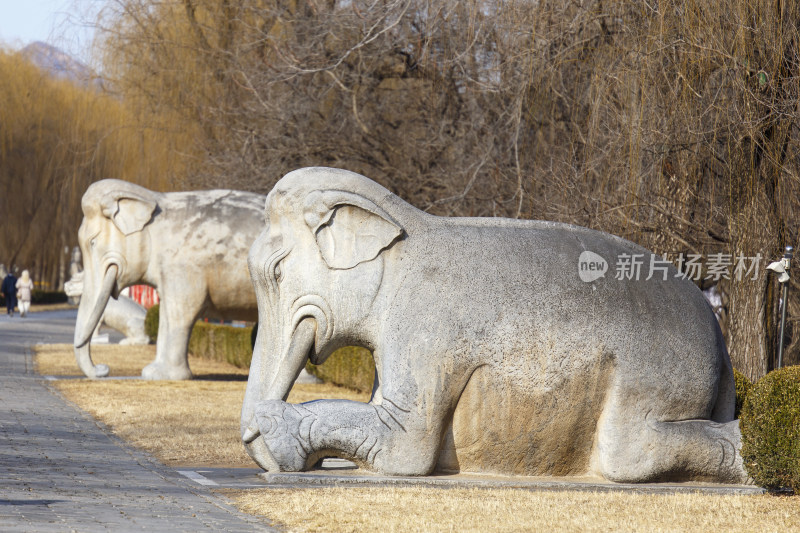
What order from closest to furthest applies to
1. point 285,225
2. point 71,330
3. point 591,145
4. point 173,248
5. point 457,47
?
point 285,225 < point 591,145 < point 457,47 < point 173,248 < point 71,330

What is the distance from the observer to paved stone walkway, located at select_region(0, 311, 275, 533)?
18.1 ft

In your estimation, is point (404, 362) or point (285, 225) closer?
point (404, 362)

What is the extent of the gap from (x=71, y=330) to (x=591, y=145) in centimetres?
2288

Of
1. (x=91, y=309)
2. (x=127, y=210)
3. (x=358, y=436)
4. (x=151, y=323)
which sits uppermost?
(x=127, y=210)

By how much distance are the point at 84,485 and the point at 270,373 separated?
1489 mm

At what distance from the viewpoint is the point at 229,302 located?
14.7 metres

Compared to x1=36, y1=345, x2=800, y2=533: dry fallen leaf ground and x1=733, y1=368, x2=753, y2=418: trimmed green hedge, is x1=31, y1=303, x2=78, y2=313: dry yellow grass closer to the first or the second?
x1=36, y1=345, x2=800, y2=533: dry fallen leaf ground

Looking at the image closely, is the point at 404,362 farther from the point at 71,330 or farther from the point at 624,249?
the point at 71,330

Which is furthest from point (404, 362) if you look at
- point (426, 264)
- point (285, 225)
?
point (285, 225)

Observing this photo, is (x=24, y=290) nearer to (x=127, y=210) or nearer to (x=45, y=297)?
(x=45, y=297)

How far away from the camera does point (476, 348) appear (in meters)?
7.08

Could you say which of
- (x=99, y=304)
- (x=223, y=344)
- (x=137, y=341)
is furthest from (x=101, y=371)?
(x=137, y=341)

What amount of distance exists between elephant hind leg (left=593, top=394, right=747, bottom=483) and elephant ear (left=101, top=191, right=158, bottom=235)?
8665 millimetres

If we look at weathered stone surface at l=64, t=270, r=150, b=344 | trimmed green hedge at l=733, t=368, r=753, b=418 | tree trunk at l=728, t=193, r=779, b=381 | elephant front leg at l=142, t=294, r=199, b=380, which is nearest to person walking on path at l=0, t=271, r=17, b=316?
weathered stone surface at l=64, t=270, r=150, b=344
